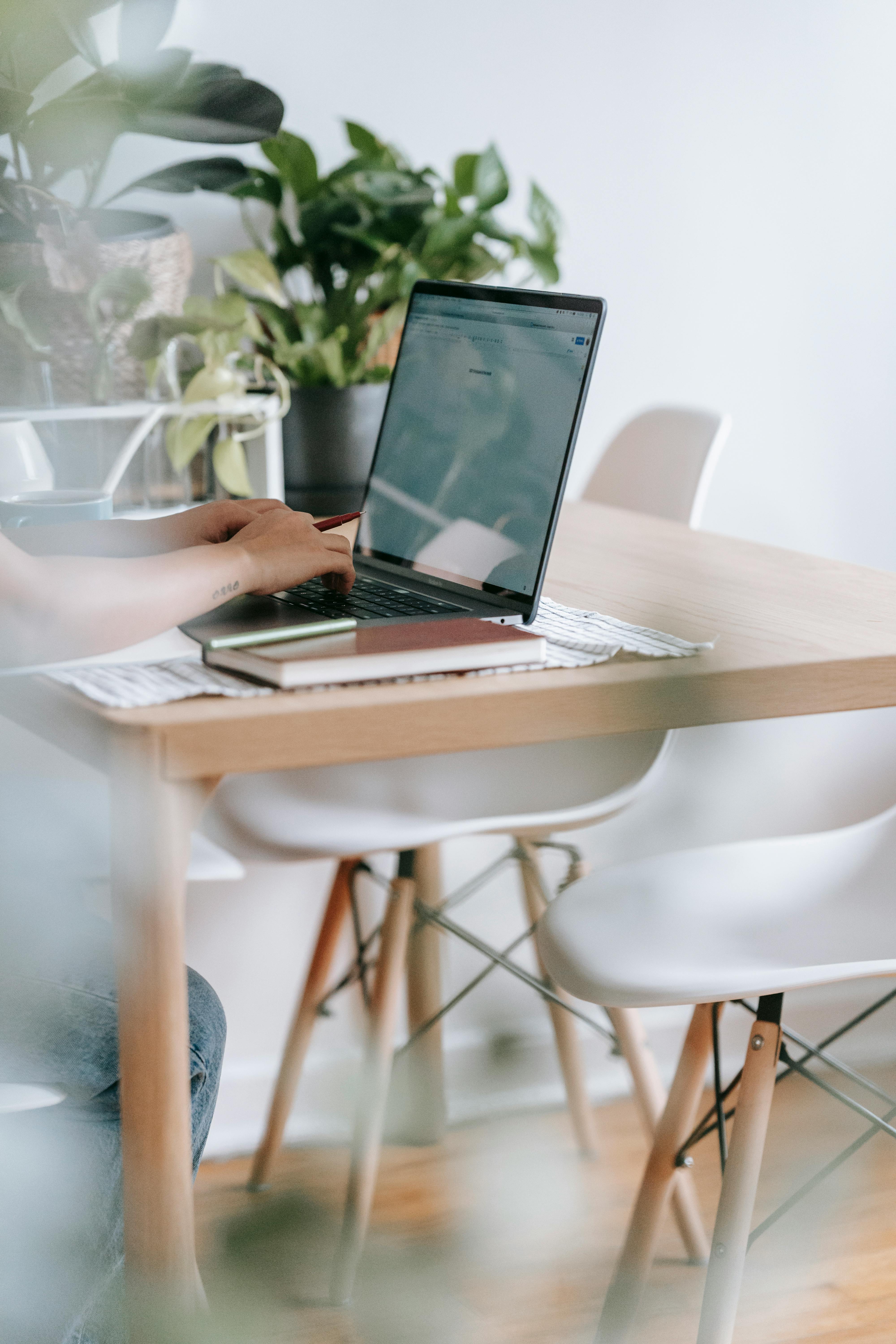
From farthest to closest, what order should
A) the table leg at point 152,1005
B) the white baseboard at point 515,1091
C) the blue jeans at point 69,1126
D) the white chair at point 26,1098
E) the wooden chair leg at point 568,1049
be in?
the white baseboard at point 515,1091 → the wooden chair leg at point 568,1049 → the table leg at point 152,1005 → the white chair at point 26,1098 → the blue jeans at point 69,1126

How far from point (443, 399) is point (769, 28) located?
0.99 m

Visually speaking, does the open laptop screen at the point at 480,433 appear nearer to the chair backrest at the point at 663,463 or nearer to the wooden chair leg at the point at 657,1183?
the wooden chair leg at the point at 657,1183

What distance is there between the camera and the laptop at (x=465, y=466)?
2.54 ft

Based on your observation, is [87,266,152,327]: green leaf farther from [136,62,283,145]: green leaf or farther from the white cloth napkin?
the white cloth napkin

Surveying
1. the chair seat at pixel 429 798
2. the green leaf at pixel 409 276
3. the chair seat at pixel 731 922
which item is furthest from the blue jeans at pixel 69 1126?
the green leaf at pixel 409 276

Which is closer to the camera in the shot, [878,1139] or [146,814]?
[146,814]

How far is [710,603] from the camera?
0.86 m

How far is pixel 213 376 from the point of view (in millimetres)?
1167

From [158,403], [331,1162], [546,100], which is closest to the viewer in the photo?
[158,403]

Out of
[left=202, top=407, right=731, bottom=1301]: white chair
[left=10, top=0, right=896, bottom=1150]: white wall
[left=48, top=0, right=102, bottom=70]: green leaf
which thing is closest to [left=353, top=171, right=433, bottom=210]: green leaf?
[left=10, top=0, right=896, bottom=1150]: white wall

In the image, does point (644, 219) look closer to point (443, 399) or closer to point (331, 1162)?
point (443, 399)

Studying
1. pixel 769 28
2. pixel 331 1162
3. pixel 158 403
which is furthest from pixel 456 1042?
pixel 769 28

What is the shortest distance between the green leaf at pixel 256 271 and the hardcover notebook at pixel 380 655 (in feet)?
2.44

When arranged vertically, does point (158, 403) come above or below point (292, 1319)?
above
